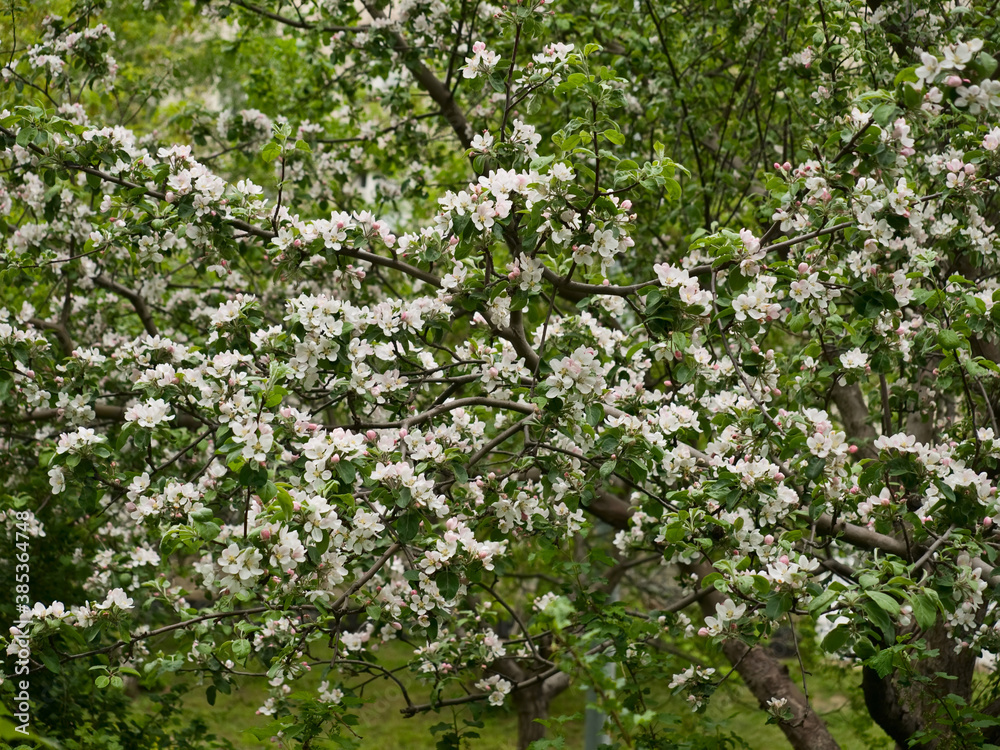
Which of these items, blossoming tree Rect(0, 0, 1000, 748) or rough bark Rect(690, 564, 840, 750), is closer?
blossoming tree Rect(0, 0, 1000, 748)

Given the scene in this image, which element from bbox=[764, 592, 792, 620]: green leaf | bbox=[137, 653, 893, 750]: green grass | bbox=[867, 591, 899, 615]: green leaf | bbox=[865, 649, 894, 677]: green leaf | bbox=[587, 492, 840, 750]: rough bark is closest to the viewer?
bbox=[867, 591, 899, 615]: green leaf

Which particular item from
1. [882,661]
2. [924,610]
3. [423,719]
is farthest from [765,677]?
[423,719]

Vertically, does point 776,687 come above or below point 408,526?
below

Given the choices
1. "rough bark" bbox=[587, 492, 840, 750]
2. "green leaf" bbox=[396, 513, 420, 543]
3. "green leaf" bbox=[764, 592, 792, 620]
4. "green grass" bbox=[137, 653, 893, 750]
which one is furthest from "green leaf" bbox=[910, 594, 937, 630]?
"green grass" bbox=[137, 653, 893, 750]

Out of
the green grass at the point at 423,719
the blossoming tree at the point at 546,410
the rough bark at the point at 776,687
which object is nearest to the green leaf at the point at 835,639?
the blossoming tree at the point at 546,410

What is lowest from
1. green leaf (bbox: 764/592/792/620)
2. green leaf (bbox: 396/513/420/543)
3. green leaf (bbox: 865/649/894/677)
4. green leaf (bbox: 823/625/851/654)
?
green leaf (bbox: 865/649/894/677)

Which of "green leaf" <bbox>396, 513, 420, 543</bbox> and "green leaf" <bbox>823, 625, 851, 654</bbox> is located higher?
"green leaf" <bbox>396, 513, 420, 543</bbox>

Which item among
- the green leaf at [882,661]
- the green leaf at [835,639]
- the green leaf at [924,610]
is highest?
the green leaf at [924,610]

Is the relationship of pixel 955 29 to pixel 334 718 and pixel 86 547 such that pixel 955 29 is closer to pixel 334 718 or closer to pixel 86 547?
pixel 334 718

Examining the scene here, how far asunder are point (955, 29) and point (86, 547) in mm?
5201

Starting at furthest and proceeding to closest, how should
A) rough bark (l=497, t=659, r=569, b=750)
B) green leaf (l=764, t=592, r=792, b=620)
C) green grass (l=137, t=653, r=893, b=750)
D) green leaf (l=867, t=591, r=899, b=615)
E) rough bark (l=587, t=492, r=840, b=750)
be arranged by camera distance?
green grass (l=137, t=653, r=893, b=750), rough bark (l=497, t=659, r=569, b=750), rough bark (l=587, t=492, r=840, b=750), green leaf (l=764, t=592, r=792, b=620), green leaf (l=867, t=591, r=899, b=615)

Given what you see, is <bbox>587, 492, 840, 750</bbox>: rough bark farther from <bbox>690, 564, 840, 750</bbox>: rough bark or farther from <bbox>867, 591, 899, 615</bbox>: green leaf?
<bbox>867, 591, 899, 615</bbox>: green leaf

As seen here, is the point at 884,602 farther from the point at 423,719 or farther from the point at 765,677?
the point at 423,719

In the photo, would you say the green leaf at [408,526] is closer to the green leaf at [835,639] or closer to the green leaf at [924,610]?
the green leaf at [835,639]
